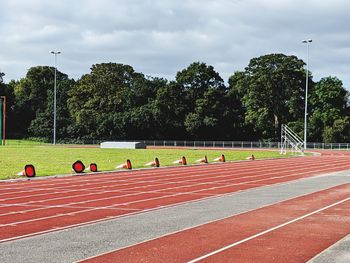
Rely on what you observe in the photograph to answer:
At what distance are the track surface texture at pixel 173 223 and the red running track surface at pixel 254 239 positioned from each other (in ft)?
0.05

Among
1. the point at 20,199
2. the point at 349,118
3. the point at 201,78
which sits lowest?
the point at 20,199

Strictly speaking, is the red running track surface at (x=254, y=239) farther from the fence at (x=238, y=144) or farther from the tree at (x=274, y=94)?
the tree at (x=274, y=94)

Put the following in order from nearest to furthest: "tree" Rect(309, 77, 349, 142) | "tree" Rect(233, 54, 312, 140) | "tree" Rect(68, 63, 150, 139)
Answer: "tree" Rect(233, 54, 312, 140), "tree" Rect(309, 77, 349, 142), "tree" Rect(68, 63, 150, 139)

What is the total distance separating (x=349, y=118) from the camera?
74750 mm

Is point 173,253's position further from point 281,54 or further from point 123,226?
point 281,54

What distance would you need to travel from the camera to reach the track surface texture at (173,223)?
747 cm

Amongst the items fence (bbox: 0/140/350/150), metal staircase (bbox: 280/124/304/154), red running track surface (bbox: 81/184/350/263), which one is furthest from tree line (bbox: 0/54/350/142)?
red running track surface (bbox: 81/184/350/263)

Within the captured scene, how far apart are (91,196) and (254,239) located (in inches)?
290

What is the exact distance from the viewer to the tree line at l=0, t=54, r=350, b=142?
7406cm

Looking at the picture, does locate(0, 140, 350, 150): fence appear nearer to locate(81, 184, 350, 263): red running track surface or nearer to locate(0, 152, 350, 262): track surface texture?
locate(0, 152, 350, 262): track surface texture

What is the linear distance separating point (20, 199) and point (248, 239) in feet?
25.0

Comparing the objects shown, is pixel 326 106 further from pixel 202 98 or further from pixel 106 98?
pixel 106 98

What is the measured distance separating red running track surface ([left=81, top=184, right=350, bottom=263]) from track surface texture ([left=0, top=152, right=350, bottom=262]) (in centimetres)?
1

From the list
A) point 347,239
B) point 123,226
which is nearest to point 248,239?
point 347,239
